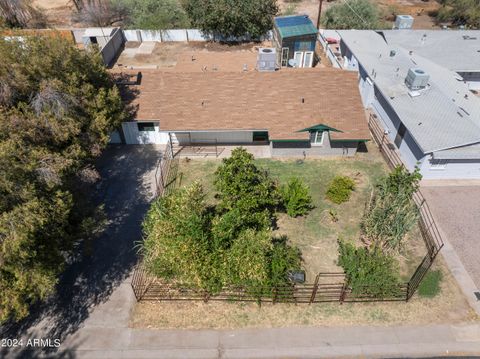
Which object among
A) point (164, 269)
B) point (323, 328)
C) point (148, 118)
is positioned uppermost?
point (148, 118)

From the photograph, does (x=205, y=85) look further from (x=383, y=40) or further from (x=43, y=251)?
(x=383, y=40)

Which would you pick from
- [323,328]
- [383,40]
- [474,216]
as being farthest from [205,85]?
[383,40]

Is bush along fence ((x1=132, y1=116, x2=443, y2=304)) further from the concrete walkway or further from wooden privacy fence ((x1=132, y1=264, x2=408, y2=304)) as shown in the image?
the concrete walkway

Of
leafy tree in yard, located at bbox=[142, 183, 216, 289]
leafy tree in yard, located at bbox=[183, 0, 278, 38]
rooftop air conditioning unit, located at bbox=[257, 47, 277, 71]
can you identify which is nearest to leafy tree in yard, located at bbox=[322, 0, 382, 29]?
leafy tree in yard, located at bbox=[183, 0, 278, 38]

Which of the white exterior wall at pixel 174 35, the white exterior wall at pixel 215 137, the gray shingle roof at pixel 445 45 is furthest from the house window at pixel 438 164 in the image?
the white exterior wall at pixel 174 35

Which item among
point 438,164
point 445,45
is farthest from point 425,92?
point 445,45

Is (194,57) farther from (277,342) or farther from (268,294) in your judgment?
(277,342)

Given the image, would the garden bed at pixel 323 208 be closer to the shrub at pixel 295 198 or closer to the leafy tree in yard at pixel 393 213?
the shrub at pixel 295 198
